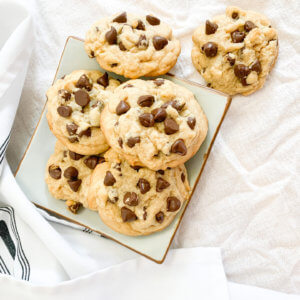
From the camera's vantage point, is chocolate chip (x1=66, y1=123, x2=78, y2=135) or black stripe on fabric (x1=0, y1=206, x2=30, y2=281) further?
black stripe on fabric (x1=0, y1=206, x2=30, y2=281)

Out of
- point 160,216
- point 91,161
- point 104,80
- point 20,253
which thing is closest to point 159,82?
point 104,80

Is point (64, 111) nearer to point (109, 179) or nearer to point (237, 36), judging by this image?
point (109, 179)

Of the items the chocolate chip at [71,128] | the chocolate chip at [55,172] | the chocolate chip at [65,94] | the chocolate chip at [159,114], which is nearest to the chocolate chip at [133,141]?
the chocolate chip at [159,114]

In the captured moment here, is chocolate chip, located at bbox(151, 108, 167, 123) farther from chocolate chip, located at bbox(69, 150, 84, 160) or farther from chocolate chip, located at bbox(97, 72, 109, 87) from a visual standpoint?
chocolate chip, located at bbox(69, 150, 84, 160)

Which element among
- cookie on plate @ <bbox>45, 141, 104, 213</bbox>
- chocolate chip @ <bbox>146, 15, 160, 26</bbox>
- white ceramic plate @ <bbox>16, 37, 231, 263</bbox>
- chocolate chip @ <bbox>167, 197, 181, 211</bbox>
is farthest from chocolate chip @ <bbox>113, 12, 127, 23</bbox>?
chocolate chip @ <bbox>167, 197, 181, 211</bbox>

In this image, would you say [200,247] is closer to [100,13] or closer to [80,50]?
[80,50]

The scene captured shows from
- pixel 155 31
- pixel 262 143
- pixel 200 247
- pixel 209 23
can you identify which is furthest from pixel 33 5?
pixel 200 247
